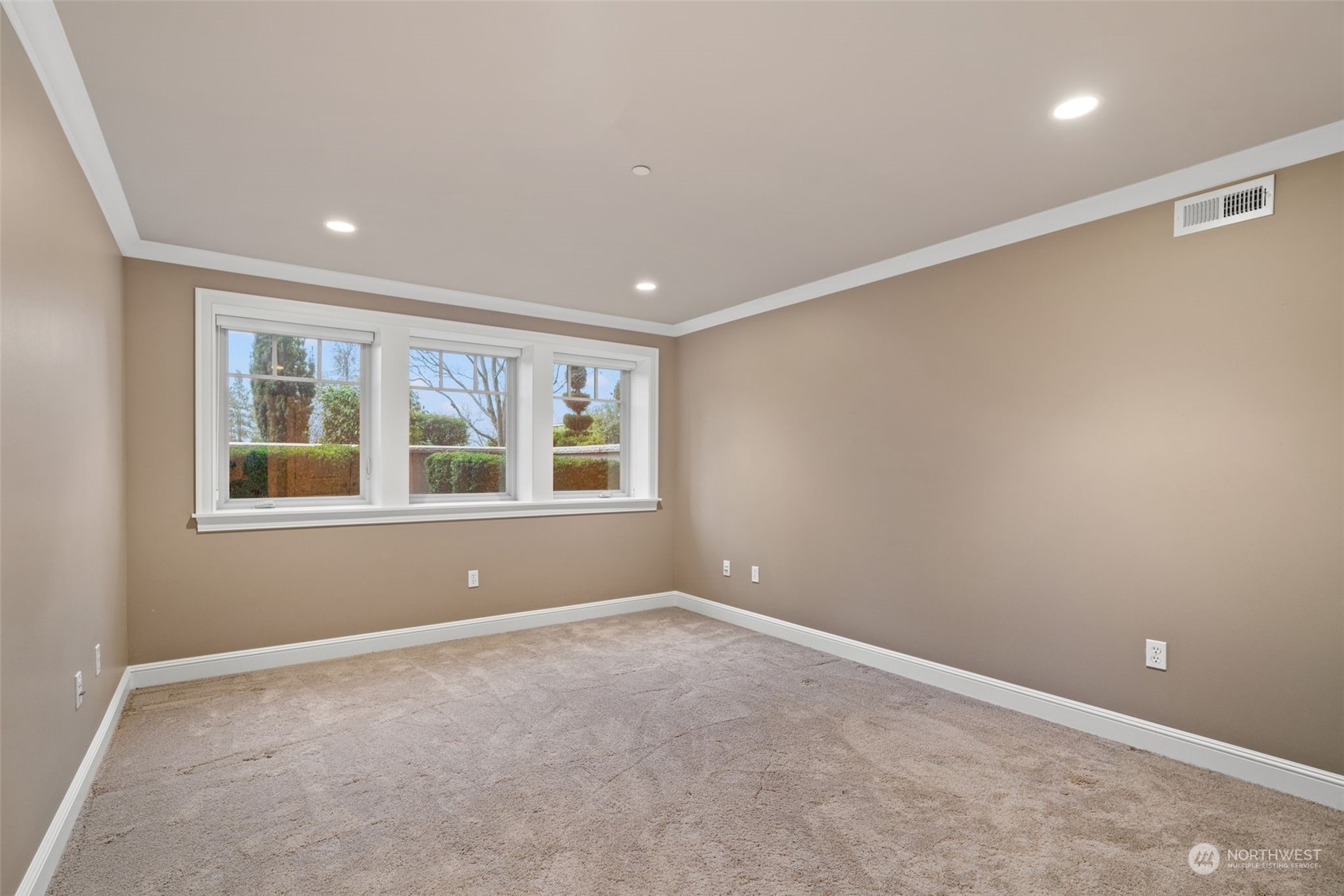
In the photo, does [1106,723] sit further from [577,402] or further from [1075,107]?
[577,402]

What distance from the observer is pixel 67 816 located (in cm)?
213

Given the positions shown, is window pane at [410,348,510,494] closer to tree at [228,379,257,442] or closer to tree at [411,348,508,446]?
tree at [411,348,508,446]

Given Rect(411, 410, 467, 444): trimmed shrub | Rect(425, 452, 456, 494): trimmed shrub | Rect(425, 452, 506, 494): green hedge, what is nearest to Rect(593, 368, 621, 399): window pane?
Rect(425, 452, 506, 494): green hedge

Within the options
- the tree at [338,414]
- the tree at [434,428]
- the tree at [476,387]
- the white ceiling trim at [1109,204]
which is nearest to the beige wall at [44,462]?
A: the tree at [338,414]

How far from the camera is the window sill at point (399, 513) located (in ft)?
12.4

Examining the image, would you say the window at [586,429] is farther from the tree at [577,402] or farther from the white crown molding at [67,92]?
the white crown molding at [67,92]

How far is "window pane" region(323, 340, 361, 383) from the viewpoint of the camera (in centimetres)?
426

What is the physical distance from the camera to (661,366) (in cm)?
557

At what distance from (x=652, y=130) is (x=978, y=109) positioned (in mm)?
1110

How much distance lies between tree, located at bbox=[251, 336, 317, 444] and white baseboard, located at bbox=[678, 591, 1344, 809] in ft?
11.5

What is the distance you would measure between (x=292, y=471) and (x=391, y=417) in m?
0.67

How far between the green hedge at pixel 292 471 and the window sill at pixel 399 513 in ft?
0.41

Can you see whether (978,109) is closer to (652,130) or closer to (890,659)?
(652,130)

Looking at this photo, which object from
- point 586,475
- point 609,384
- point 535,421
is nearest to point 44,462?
point 535,421
